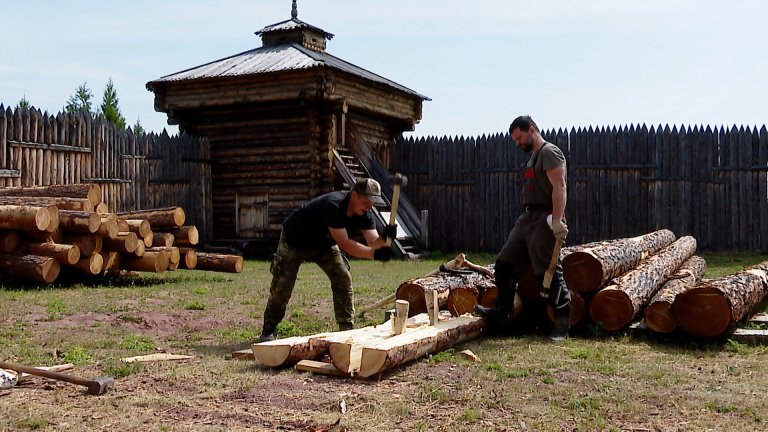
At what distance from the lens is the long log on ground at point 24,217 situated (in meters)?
10.1

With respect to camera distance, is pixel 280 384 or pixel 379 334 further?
pixel 379 334

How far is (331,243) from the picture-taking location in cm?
667

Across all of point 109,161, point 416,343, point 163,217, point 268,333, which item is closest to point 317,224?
point 268,333

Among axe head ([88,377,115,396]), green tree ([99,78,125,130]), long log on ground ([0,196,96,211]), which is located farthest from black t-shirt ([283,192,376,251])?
green tree ([99,78,125,130])

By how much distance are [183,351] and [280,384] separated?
175 cm

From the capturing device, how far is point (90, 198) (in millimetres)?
11516

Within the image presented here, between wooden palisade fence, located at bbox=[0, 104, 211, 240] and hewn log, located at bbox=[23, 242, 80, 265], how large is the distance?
3810 millimetres

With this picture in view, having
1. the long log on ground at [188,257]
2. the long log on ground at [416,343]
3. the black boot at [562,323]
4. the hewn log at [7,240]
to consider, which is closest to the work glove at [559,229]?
the black boot at [562,323]

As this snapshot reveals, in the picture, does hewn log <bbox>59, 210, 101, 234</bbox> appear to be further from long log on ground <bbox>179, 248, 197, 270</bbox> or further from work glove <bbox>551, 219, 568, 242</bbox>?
work glove <bbox>551, 219, 568, 242</bbox>

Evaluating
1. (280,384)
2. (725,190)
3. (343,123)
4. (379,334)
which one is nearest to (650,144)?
(725,190)

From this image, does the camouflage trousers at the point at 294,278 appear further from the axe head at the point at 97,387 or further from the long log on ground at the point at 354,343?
the axe head at the point at 97,387

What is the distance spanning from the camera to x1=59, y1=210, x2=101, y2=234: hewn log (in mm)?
10523

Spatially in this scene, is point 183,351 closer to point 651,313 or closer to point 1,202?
point 651,313

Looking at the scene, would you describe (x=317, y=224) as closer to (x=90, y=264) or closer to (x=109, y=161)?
(x=90, y=264)
